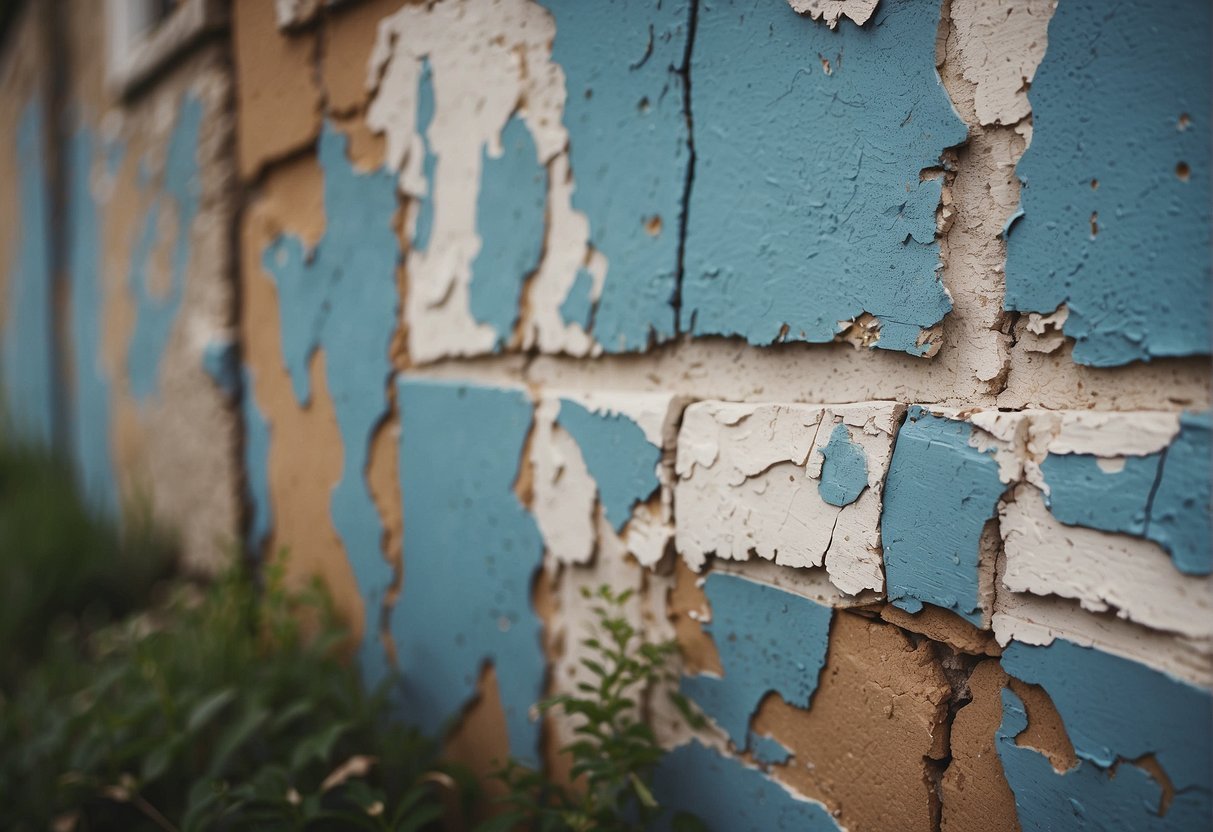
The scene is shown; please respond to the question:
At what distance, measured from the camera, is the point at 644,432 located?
Result: 3.65ft

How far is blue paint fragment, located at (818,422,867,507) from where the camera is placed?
2.94 ft

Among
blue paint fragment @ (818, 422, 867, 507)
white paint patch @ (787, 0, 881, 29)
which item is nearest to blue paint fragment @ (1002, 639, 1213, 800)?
blue paint fragment @ (818, 422, 867, 507)

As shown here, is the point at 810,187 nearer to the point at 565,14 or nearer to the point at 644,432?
the point at 644,432

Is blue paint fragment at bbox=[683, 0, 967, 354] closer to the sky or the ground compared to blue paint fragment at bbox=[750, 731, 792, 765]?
closer to the sky

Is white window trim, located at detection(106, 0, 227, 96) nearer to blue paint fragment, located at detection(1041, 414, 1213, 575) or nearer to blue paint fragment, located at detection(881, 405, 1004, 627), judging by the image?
blue paint fragment, located at detection(881, 405, 1004, 627)

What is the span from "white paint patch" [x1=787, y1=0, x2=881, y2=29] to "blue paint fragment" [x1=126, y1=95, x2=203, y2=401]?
6.27 feet

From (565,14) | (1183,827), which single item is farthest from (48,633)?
(1183,827)

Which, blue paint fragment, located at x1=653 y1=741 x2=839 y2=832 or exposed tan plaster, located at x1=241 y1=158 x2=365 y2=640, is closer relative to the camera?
blue paint fragment, located at x1=653 y1=741 x2=839 y2=832

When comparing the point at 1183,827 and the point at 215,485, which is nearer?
the point at 1183,827

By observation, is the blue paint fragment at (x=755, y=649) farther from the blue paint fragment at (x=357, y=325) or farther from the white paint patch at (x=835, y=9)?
the blue paint fragment at (x=357, y=325)

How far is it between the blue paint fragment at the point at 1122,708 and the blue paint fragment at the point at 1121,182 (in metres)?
0.29

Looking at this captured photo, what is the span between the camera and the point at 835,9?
892 millimetres

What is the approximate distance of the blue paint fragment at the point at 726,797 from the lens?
3.27 ft

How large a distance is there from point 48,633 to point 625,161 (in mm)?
2282
